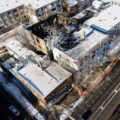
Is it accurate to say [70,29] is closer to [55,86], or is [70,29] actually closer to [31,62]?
[31,62]

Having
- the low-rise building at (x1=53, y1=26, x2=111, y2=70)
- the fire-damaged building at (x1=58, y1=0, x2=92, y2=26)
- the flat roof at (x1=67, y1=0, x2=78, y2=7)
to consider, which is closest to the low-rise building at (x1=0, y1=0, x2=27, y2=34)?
the fire-damaged building at (x1=58, y1=0, x2=92, y2=26)

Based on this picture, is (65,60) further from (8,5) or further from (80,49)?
(8,5)

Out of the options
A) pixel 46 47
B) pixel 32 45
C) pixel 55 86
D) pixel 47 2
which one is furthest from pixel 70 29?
pixel 47 2

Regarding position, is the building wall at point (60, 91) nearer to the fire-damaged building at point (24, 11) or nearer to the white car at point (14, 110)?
the white car at point (14, 110)

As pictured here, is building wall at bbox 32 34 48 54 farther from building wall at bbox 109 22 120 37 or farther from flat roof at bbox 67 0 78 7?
flat roof at bbox 67 0 78 7

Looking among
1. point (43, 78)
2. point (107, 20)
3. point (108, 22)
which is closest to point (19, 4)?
point (107, 20)
